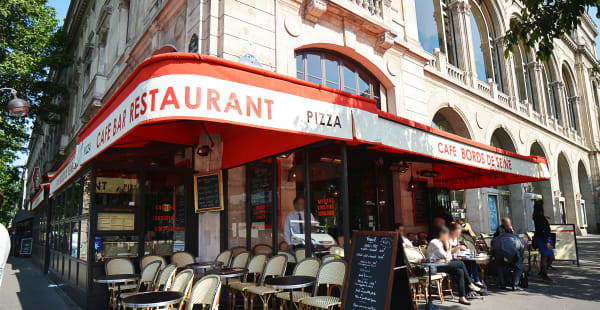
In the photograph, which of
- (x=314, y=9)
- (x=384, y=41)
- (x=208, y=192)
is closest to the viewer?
(x=208, y=192)

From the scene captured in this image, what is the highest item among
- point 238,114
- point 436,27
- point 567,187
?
point 436,27

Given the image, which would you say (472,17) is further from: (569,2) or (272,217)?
(272,217)

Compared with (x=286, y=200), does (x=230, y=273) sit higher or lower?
lower

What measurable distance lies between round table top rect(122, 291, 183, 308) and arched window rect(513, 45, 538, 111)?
78.4 feet

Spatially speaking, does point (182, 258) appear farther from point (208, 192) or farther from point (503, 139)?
point (503, 139)

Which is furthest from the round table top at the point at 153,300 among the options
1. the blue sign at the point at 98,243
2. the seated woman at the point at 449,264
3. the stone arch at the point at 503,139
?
the stone arch at the point at 503,139

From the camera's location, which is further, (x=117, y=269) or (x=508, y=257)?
(x=508, y=257)

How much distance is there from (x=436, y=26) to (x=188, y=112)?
15.5m

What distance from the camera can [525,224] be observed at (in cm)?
1897

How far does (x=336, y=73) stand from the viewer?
1039 centimetres

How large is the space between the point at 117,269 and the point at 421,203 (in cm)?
905

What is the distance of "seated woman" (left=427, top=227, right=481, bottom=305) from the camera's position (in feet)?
20.5

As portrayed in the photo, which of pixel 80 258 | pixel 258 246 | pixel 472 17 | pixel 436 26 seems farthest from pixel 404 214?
pixel 472 17

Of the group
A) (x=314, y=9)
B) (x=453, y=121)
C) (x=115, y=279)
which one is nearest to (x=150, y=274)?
(x=115, y=279)
